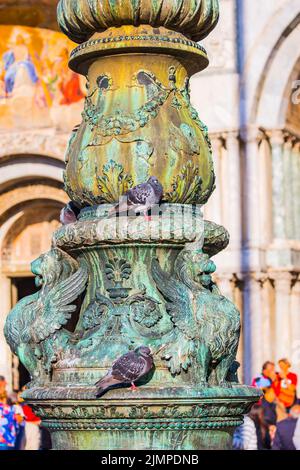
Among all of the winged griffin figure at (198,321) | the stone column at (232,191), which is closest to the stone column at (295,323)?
the stone column at (232,191)

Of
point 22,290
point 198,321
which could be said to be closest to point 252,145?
point 22,290

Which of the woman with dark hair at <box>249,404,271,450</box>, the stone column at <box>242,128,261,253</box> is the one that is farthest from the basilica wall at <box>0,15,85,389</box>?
the woman with dark hair at <box>249,404,271,450</box>

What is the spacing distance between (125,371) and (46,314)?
550 millimetres

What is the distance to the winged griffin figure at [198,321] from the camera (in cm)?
485

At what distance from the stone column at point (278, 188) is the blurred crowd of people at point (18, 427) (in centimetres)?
533

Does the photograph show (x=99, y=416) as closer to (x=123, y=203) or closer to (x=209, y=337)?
(x=209, y=337)

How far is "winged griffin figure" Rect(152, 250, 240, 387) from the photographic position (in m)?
4.85

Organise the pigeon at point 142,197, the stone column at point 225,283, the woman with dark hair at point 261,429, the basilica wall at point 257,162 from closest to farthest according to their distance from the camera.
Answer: the pigeon at point 142,197 → the woman with dark hair at point 261,429 → the stone column at point 225,283 → the basilica wall at point 257,162

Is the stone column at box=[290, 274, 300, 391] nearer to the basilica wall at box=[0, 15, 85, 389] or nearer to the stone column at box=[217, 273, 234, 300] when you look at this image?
the stone column at box=[217, 273, 234, 300]

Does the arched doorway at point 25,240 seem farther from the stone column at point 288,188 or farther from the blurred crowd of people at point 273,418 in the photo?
the blurred crowd of people at point 273,418

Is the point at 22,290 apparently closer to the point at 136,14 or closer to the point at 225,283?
the point at 225,283

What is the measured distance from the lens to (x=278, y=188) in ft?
58.0

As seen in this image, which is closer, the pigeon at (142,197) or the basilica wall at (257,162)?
the pigeon at (142,197)

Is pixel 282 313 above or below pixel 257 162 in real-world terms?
below
